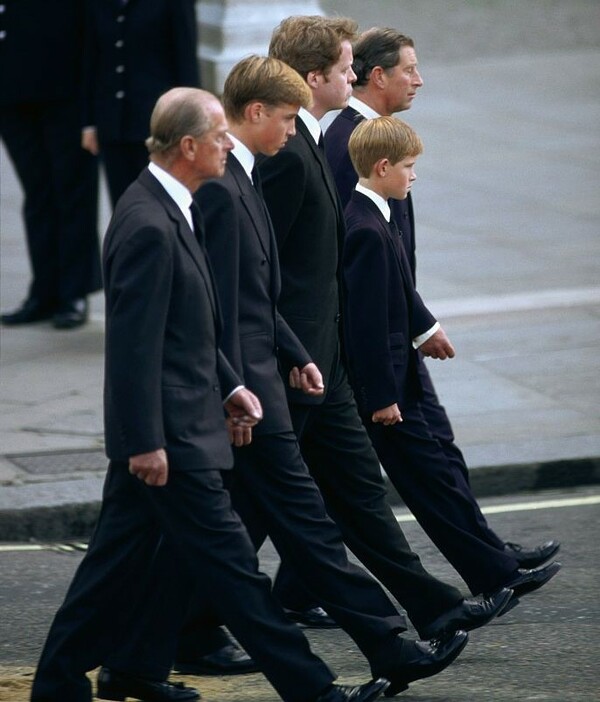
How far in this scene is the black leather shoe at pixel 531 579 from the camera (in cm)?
568

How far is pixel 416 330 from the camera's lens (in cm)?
554

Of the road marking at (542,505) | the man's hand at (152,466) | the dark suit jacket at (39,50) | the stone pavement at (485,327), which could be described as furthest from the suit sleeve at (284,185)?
the dark suit jacket at (39,50)

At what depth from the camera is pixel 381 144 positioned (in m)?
5.31

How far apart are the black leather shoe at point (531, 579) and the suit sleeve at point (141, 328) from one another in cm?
184

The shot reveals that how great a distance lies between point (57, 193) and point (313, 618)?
14.1 feet

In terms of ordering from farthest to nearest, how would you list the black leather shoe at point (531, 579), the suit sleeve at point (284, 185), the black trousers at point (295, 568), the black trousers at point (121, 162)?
the black trousers at point (121, 162)
the black leather shoe at point (531, 579)
the suit sleeve at point (284, 185)
the black trousers at point (295, 568)

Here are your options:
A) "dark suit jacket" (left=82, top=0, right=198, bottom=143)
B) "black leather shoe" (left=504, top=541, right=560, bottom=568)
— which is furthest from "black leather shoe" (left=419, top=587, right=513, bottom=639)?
"dark suit jacket" (left=82, top=0, right=198, bottom=143)

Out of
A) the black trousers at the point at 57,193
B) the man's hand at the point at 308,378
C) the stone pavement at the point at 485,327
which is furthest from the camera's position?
the black trousers at the point at 57,193

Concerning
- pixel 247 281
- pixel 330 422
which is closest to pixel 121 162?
pixel 330 422

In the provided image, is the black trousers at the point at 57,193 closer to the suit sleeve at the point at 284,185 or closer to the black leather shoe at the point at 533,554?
the black leather shoe at the point at 533,554

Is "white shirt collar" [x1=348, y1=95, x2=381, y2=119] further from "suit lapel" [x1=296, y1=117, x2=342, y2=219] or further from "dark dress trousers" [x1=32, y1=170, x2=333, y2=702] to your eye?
"dark dress trousers" [x1=32, y1=170, x2=333, y2=702]

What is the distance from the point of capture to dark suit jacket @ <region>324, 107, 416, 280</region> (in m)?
5.64

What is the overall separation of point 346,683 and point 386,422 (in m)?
0.80

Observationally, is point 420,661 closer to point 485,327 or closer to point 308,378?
point 308,378
